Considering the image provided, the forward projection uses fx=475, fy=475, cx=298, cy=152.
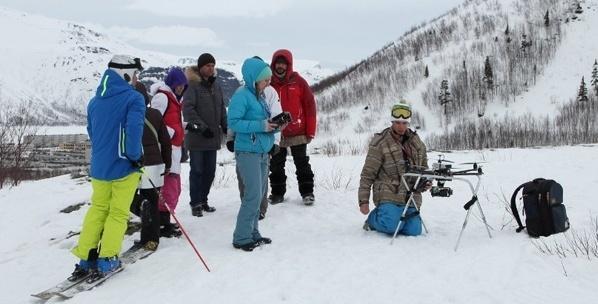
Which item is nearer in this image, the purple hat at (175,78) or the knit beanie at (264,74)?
the knit beanie at (264,74)

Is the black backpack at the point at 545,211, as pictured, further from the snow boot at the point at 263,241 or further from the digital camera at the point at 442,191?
the snow boot at the point at 263,241

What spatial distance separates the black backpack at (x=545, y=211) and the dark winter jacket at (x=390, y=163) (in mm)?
1257

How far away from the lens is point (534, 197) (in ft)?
17.5

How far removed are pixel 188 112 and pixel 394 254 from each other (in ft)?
10.6

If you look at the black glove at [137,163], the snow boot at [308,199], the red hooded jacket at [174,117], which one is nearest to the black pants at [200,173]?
the red hooded jacket at [174,117]

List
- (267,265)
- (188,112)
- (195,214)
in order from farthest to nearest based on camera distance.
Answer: (195,214), (188,112), (267,265)

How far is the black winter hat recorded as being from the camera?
637 cm

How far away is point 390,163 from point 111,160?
319cm

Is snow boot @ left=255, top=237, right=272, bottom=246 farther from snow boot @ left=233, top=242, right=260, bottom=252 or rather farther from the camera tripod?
the camera tripod

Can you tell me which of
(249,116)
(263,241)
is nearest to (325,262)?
(263,241)

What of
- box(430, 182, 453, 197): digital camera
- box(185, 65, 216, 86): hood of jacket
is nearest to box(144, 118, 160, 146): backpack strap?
box(185, 65, 216, 86): hood of jacket

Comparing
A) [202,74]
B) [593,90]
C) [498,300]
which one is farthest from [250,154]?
[593,90]

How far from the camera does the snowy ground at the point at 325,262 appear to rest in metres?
4.18

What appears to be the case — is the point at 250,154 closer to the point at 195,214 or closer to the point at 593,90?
the point at 195,214
